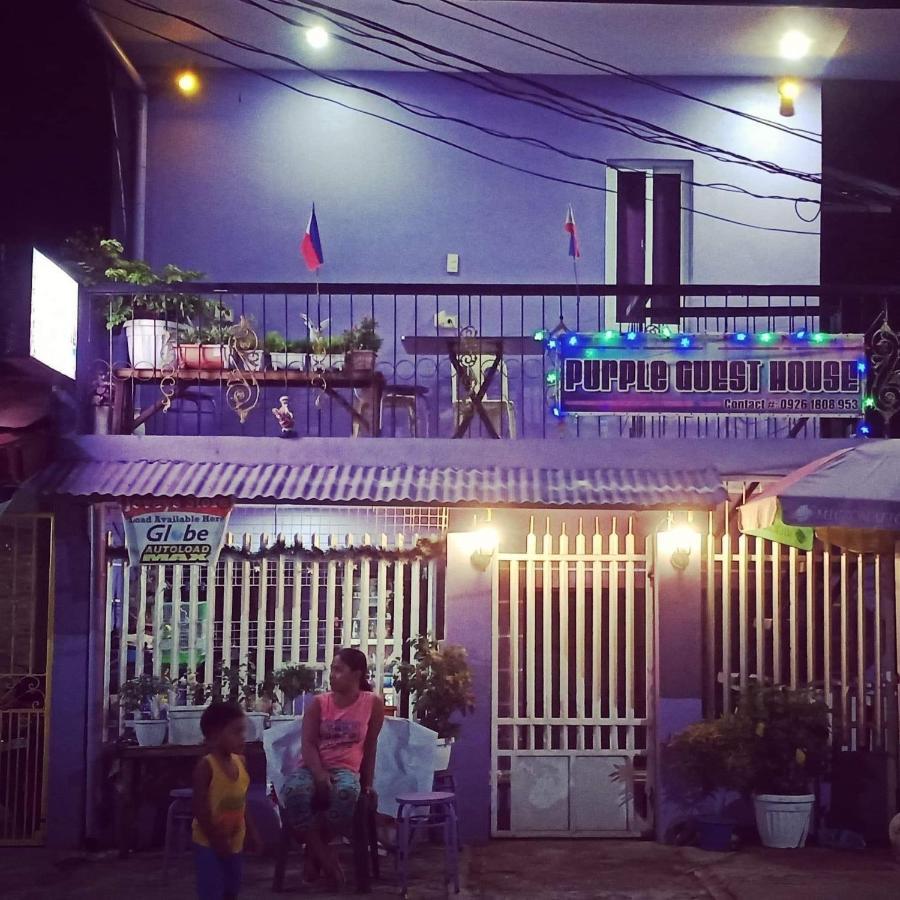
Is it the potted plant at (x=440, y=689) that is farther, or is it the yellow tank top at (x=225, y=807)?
the potted plant at (x=440, y=689)

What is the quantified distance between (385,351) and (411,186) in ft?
5.69

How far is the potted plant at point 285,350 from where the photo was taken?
34.8ft

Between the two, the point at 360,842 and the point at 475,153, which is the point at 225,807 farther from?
the point at 475,153

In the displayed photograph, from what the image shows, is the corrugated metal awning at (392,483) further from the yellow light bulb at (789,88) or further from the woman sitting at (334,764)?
the yellow light bulb at (789,88)

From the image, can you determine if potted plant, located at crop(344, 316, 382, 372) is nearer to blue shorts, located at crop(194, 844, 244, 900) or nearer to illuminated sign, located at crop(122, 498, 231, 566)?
illuminated sign, located at crop(122, 498, 231, 566)

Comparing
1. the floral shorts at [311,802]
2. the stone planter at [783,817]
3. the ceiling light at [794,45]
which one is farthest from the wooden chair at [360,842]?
the ceiling light at [794,45]

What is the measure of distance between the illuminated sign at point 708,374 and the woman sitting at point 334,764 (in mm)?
3201

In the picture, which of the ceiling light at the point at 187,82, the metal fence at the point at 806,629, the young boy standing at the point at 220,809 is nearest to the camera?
the young boy standing at the point at 220,809

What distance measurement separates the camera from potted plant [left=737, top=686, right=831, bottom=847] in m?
9.40

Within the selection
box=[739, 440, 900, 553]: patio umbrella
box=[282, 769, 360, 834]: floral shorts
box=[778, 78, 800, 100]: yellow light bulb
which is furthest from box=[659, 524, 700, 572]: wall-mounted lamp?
box=[778, 78, 800, 100]: yellow light bulb

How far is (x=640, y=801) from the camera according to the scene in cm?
1037

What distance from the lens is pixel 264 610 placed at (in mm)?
10156

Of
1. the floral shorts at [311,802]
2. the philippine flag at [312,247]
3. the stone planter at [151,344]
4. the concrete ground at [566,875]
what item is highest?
the philippine flag at [312,247]

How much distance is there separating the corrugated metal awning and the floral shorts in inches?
83.2
